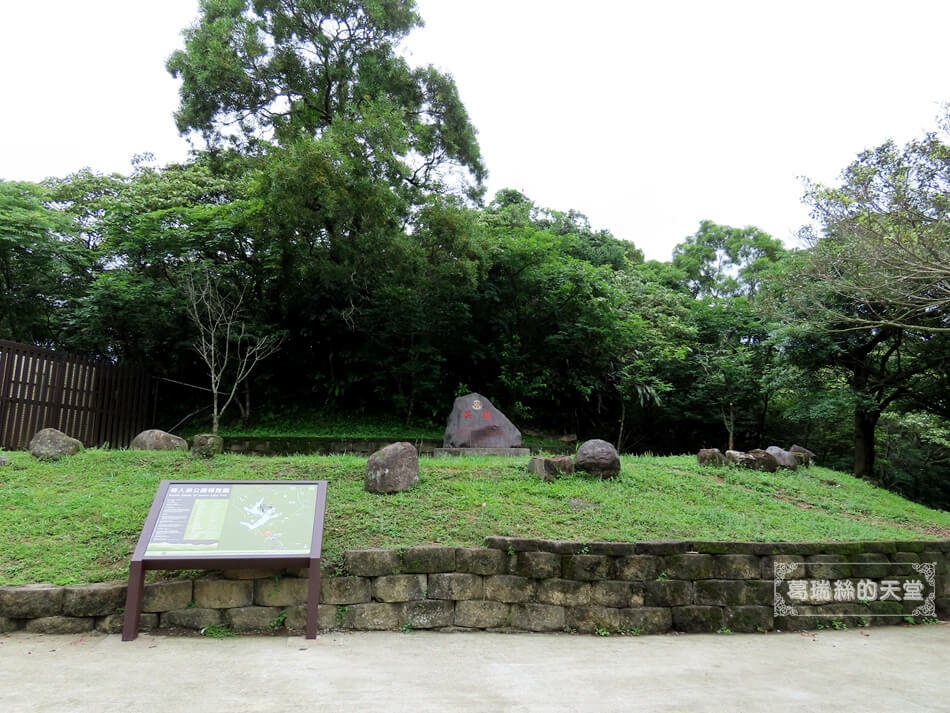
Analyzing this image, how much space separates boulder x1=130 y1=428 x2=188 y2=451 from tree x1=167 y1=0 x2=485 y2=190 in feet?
18.0

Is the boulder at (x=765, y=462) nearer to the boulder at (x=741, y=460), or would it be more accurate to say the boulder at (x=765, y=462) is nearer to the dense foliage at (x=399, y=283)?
the boulder at (x=741, y=460)

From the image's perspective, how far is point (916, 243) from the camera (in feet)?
24.4

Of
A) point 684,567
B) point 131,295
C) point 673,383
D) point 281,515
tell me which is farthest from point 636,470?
point 131,295

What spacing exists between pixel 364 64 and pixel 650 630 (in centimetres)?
1076

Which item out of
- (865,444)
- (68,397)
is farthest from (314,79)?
(865,444)

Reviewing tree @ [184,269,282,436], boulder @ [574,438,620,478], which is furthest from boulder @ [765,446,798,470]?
tree @ [184,269,282,436]

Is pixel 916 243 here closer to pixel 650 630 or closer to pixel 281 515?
pixel 650 630

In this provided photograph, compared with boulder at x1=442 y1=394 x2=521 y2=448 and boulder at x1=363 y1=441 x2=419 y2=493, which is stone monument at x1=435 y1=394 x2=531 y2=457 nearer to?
boulder at x1=442 y1=394 x2=521 y2=448

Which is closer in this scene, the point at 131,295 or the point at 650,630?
the point at 650,630

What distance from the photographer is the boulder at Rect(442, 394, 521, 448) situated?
29.8 ft

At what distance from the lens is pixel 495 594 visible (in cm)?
445

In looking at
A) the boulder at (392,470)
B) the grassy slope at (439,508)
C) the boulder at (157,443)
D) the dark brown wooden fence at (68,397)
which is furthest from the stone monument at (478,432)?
the dark brown wooden fence at (68,397)

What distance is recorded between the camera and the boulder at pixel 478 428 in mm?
9070

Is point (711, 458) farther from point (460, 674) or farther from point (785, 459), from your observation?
point (460, 674)
